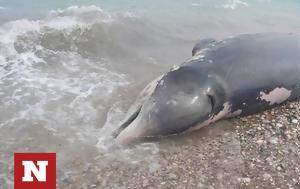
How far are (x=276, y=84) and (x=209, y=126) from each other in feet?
4.27

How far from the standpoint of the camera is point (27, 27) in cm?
1009

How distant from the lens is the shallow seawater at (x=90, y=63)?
20.7ft

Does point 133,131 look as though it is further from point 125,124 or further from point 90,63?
point 90,63

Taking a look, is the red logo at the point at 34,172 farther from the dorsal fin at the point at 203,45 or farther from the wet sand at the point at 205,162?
the dorsal fin at the point at 203,45

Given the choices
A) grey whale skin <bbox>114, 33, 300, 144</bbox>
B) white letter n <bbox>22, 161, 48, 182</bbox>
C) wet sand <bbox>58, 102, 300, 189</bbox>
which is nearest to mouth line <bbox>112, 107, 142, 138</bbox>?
grey whale skin <bbox>114, 33, 300, 144</bbox>

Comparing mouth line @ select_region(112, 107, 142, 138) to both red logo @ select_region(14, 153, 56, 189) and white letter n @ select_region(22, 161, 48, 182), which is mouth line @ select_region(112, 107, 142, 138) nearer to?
red logo @ select_region(14, 153, 56, 189)

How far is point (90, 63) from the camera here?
8.94m

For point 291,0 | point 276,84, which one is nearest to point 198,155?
point 276,84

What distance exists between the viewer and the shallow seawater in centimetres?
632

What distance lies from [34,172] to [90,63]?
383 cm

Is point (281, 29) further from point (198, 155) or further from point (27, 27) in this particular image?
point (198, 155)

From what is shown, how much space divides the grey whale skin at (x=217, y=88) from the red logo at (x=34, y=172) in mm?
1135

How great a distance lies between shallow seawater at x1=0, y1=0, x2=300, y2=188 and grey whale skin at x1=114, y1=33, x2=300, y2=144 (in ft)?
0.84

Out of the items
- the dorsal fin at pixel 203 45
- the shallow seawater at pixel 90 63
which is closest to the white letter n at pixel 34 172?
the shallow seawater at pixel 90 63
